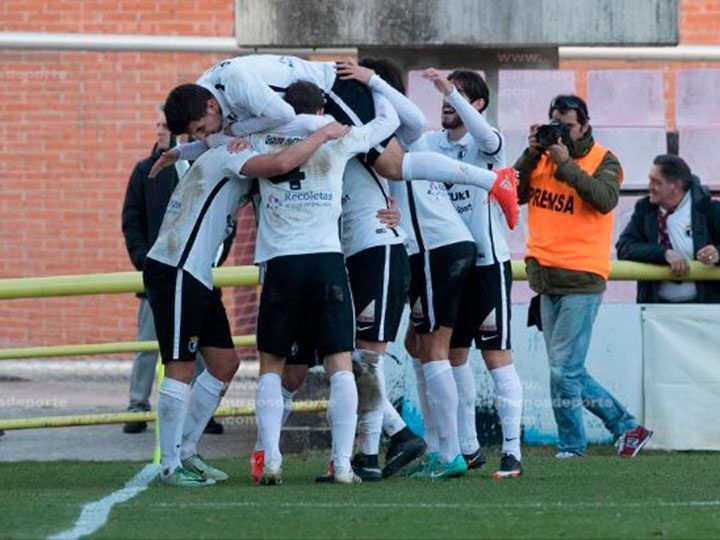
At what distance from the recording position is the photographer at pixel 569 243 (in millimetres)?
11391

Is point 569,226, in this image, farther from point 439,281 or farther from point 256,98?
point 256,98

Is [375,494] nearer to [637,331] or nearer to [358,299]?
[358,299]

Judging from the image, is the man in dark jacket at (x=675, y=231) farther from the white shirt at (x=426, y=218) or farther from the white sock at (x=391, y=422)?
the white sock at (x=391, y=422)

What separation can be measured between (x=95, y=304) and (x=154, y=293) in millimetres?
5860

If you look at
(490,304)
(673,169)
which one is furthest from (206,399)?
(673,169)

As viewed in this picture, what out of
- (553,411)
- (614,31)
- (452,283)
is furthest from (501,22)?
(452,283)

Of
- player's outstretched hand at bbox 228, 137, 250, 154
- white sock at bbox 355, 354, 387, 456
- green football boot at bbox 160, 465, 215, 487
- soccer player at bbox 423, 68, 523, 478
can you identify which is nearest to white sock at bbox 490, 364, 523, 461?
soccer player at bbox 423, 68, 523, 478

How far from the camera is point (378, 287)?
9.38 metres

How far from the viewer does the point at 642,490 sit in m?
9.10

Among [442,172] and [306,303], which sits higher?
[442,172]

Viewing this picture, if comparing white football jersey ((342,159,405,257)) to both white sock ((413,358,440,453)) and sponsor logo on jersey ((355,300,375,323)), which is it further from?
white sock ((413,358,440,453))

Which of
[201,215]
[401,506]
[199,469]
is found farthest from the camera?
[199,469]

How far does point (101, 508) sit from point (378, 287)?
1858 millimetres

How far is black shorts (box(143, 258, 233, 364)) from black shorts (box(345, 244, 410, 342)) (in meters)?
0.70
